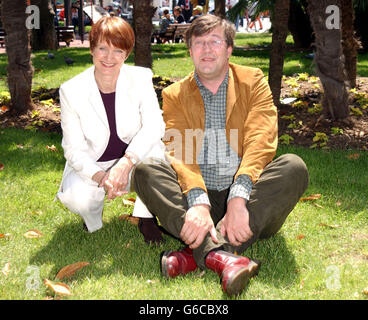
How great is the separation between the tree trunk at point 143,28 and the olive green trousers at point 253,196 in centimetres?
394

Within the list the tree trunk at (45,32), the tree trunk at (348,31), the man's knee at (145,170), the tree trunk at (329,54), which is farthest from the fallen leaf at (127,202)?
the tree trunk at (45,32)

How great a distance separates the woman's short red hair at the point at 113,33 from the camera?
330cm

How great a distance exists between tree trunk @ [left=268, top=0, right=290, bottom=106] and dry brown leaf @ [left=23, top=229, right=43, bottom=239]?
411 centimetres

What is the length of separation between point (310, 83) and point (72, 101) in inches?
241

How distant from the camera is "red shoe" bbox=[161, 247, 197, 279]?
3012mm

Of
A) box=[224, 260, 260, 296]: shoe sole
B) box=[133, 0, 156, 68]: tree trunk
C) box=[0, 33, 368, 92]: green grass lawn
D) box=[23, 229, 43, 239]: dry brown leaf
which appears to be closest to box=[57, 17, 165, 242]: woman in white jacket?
box=[23, 229, 43, 239]: dry brown leaf

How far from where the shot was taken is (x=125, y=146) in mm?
3729

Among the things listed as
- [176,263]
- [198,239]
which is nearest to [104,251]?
[176,263]

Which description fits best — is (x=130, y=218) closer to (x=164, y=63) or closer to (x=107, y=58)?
(x=107, y=58)

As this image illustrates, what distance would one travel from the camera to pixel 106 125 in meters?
3.54

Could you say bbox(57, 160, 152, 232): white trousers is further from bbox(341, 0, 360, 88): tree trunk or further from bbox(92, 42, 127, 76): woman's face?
bbox(341, 0, 360, 88): tree trunk

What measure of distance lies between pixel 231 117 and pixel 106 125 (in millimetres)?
878

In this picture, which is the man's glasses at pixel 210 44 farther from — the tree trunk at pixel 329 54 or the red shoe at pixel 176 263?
the tree trunk at pixel 329 54
